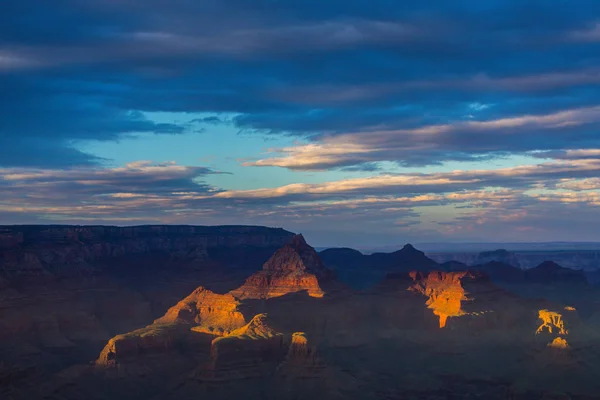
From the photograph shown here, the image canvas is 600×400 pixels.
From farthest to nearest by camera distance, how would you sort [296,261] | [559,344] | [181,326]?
[296,261] → [181,326] → [559,344]

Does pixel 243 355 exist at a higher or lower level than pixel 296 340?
lower

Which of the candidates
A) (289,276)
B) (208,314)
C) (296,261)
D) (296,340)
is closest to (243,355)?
(296,340)

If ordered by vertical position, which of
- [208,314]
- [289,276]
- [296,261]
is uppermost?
[296,261]

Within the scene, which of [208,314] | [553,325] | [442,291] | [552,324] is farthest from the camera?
[442,291]

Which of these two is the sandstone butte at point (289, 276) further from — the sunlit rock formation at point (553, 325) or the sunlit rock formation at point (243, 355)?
the sunlit rock formation at point (243, 355)

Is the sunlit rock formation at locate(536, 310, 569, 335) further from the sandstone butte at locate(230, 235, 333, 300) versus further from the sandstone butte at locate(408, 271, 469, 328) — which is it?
the sandstone butte at locate(230, 235, 333, 300)

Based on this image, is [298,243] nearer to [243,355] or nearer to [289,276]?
[289,276]

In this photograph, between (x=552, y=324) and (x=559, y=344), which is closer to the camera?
(x=559, y=344)
